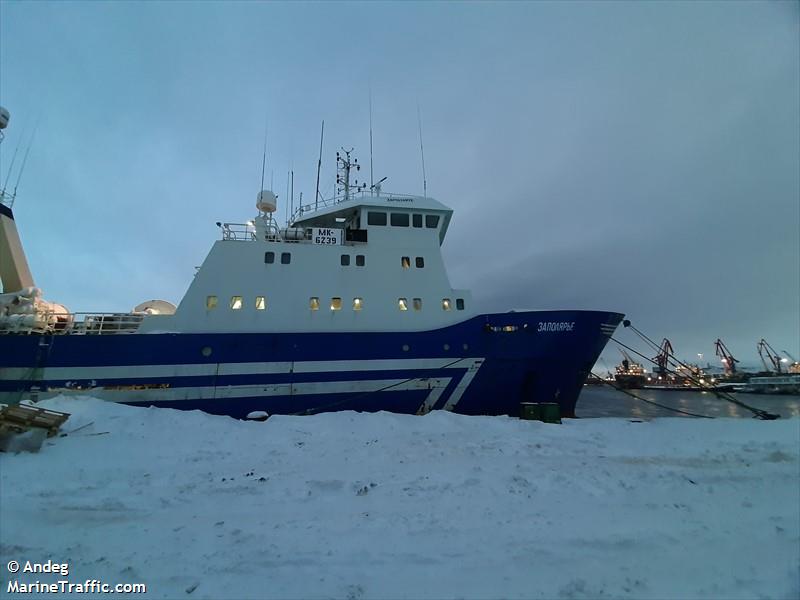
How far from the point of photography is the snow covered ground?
302 centimetres

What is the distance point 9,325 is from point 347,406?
36.8ft

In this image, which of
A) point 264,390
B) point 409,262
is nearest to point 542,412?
point 409,262

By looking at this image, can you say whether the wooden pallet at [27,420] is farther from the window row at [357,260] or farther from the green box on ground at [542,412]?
the green box on ground at [542,412]

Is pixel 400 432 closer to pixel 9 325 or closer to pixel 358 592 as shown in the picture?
pixel 358 592

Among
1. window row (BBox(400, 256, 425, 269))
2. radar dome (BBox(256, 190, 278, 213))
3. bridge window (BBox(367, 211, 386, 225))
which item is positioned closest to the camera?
window row (BBox(400, 256, 425, 269))

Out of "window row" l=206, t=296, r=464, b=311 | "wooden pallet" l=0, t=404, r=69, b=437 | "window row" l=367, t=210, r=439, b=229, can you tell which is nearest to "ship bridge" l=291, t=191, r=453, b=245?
"window row" l=367, t=210, r=439, b=229

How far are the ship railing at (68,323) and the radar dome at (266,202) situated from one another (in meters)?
6.16

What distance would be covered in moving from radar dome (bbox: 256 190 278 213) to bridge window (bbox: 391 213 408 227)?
5297 mm

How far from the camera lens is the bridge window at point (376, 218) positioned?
1348 cm

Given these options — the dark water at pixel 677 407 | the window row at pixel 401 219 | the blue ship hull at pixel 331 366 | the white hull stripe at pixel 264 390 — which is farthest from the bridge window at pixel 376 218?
the dark water at pixel 677 407

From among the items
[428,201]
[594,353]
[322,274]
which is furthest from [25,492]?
[594,353]

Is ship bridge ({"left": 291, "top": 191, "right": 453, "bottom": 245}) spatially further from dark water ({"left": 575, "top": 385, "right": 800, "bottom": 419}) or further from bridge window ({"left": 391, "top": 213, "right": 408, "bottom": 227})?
dark water ({"left": 575, "top": 385, "right": 800, "bottom": 419})

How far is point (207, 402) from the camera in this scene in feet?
35.6

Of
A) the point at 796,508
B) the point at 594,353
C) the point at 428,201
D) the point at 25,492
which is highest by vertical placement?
the point at 428,201
